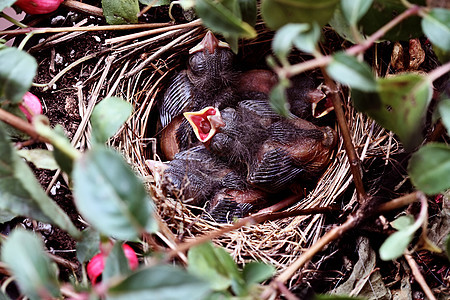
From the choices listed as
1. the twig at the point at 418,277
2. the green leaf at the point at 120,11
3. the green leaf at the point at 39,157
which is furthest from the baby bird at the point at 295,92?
the green leaf at the point at 39,157

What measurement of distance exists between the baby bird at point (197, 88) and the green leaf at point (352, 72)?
76 cm

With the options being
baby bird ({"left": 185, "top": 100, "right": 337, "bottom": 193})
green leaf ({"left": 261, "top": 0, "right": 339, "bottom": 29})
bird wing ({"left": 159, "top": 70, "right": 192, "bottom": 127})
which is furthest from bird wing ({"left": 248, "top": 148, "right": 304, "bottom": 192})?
green leaf ({"left": 261, "top": 0, "right": 339, "bottom": 29})

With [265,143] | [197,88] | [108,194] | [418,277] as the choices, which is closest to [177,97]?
[197,88]

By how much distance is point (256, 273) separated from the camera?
2.19 feet

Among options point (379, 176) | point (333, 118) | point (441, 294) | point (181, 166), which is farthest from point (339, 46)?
point (441, 294)

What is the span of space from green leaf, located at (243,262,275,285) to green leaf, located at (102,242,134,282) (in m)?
0.17

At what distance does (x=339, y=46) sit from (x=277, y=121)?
26 cm

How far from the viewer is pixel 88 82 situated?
3.87 feet

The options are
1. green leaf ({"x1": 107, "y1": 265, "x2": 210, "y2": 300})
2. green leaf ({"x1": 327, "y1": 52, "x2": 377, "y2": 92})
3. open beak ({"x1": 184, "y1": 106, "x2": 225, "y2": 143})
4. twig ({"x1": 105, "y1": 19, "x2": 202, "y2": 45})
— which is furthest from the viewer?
open beak ({"x1": 184, "y1": 106, "x2": 225, "y2": 143})

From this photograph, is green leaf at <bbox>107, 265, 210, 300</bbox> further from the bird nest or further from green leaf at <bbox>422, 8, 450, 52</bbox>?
the bird nest

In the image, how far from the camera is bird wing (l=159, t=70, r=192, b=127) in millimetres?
1314

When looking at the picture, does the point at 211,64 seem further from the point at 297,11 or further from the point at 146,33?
the point at 297,11

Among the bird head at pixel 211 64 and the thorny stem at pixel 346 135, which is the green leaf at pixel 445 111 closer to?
the thorny stem at pixel 346 135

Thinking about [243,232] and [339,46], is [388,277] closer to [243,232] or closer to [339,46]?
[243,232]
